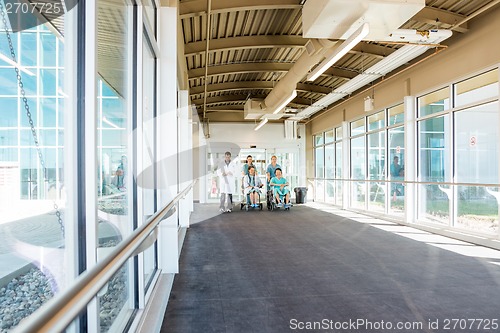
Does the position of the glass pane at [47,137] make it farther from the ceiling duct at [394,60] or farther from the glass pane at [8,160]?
the ceiling duct at [394,60]

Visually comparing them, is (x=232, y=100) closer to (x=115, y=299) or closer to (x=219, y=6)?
(x=219, y=6)

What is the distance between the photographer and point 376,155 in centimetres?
1065

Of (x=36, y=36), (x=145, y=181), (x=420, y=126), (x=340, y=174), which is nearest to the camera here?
(x=36, y=36)

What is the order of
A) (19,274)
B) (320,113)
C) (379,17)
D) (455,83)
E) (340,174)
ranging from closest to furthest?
(19,274), (379,17), (455,83), (340,174), (320,113)

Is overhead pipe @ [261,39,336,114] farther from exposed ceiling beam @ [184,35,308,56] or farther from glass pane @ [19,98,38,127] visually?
glass pane @ [19,98,38,127]

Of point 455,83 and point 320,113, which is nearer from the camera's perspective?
point 455,83

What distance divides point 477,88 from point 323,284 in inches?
189

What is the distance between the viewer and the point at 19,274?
2.87 meters

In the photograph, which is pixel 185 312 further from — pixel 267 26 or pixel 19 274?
pixel 267 26

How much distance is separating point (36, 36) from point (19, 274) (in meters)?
1.72

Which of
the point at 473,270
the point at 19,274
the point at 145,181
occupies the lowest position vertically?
the point at 473,270

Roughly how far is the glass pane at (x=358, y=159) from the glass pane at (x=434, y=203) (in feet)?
10.5

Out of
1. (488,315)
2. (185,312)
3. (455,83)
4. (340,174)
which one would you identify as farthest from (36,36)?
(340,174)

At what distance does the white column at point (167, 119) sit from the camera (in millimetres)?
4320
